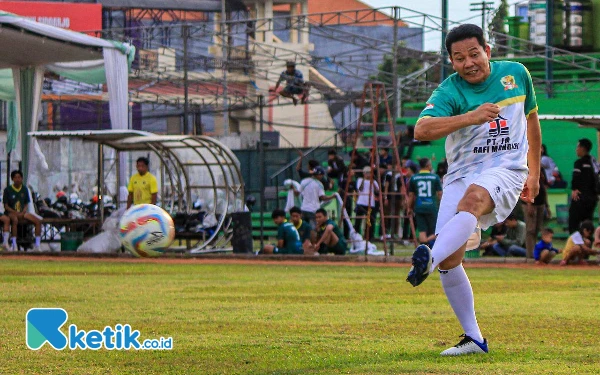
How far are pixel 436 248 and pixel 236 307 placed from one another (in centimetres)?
522

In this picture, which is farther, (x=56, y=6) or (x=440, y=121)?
(x=56, y=6)

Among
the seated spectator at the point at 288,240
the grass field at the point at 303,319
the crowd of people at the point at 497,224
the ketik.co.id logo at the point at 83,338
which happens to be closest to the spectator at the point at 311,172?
the crowd of people at the point at 497,224

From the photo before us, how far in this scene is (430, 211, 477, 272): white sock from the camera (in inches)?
275

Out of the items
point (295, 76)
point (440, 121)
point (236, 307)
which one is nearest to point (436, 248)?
point (440, 121)

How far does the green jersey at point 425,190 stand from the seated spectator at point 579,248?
111 inches

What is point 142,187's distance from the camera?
23391 mm

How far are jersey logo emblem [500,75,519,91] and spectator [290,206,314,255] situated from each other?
15283 mm

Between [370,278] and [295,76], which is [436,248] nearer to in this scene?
[370,278]

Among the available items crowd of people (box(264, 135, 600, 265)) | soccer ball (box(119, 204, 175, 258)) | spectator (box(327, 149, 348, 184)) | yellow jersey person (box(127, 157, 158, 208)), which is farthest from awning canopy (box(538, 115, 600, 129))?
spectator (box(327, 149, 348, 184))

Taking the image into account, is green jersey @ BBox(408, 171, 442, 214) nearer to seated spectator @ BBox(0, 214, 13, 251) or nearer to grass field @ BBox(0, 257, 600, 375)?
grass field @ BBox(0, 257, 600, 375)

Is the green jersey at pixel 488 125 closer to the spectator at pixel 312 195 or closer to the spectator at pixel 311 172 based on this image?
the spectator at pixel 312 195

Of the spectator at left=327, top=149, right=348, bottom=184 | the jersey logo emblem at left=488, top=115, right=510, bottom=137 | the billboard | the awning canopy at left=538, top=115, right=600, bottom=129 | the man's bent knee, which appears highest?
the billboard

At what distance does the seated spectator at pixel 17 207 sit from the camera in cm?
2456

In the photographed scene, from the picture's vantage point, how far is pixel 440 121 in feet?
23.6
